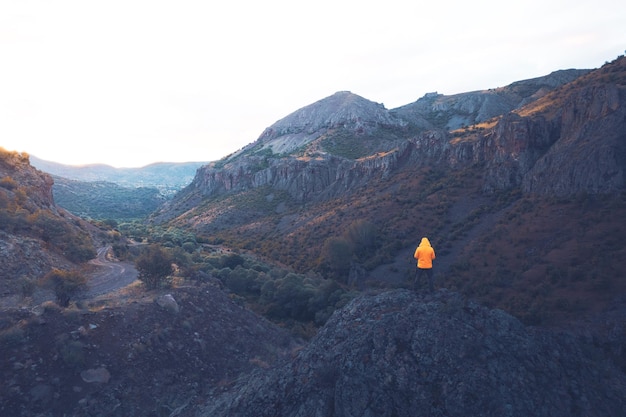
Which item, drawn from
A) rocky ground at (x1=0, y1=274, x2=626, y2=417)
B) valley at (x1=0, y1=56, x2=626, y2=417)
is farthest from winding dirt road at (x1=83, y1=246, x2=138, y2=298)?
rocky ground at (x1=0, y1=274, x2=626, y2=417)

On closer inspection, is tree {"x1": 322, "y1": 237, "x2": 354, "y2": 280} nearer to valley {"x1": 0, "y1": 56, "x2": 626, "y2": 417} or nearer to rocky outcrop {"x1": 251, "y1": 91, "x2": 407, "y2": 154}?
valley {"x1": 0, "y1": 56, "x2": 626, "y2": 417}

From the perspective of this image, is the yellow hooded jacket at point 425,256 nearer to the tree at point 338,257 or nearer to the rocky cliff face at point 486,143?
the tree at point 338,257

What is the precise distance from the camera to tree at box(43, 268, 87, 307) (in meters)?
16.1

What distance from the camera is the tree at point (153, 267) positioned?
742 inches

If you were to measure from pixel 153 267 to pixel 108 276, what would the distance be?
665 centimetres

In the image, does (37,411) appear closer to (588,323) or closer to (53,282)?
(53,282)

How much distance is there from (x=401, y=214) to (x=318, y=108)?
8814cm

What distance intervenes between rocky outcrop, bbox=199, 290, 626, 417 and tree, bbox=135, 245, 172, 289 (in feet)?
32.6

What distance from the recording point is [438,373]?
8.54 m

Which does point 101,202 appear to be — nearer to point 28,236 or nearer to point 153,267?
point 28,236

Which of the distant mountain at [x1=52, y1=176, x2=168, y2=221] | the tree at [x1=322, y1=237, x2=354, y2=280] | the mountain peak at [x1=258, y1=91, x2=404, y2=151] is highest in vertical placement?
the mountain peak at [x1=258, y1=91, x2=404, y2=151]

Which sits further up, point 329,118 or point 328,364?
point 329,118

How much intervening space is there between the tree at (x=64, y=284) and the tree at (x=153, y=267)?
8.90ft

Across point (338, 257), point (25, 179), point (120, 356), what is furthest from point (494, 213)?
point (25, 179)
